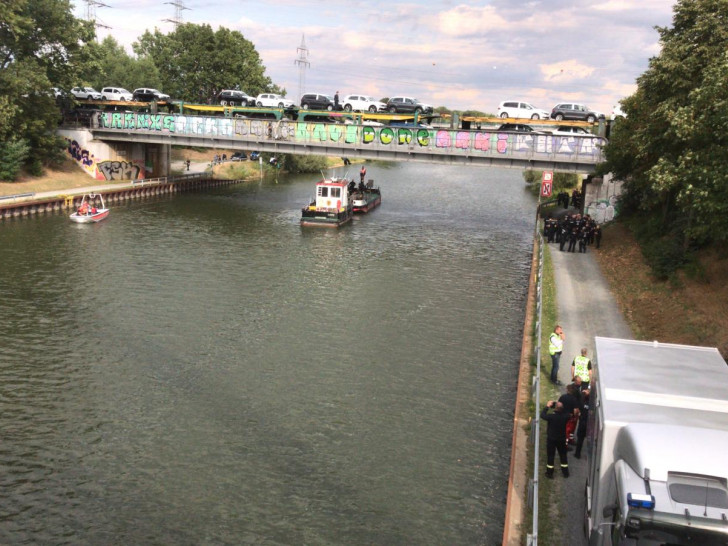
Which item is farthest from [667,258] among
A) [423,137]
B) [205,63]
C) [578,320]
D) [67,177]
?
[205,63]

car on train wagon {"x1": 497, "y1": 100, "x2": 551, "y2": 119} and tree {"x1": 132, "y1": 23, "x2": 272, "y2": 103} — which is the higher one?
tree {"x1": 132, "y1": 23, "x2": 272, "y2": 103}

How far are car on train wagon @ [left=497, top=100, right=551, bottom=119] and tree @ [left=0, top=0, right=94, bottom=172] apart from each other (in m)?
39.9

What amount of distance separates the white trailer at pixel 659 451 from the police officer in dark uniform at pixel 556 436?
708mm

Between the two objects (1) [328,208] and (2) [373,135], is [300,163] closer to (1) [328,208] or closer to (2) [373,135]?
(2) [373,135]

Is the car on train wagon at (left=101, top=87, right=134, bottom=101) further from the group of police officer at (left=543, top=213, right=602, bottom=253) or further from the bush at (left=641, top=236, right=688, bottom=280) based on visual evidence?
the bush at (left=641, top=236, right=688, bottom=280)

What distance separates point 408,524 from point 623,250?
28.9 m

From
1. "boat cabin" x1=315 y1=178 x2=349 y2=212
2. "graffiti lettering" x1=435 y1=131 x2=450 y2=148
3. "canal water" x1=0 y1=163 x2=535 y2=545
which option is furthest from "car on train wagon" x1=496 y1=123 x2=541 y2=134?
"canal water" x1=0 y1=163 x2=535 y2=545

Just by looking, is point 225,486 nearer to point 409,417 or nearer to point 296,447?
point 296,447

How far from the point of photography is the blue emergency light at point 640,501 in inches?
344

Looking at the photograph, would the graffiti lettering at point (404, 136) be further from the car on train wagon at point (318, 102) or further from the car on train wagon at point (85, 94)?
the car on train wagon at point (85, 94)

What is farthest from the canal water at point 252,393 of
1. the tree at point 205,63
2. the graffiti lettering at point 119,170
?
the tree at point 205,63

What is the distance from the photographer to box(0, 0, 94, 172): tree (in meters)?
54.9

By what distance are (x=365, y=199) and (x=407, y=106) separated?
362 inches

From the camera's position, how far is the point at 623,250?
38594 millimetres
